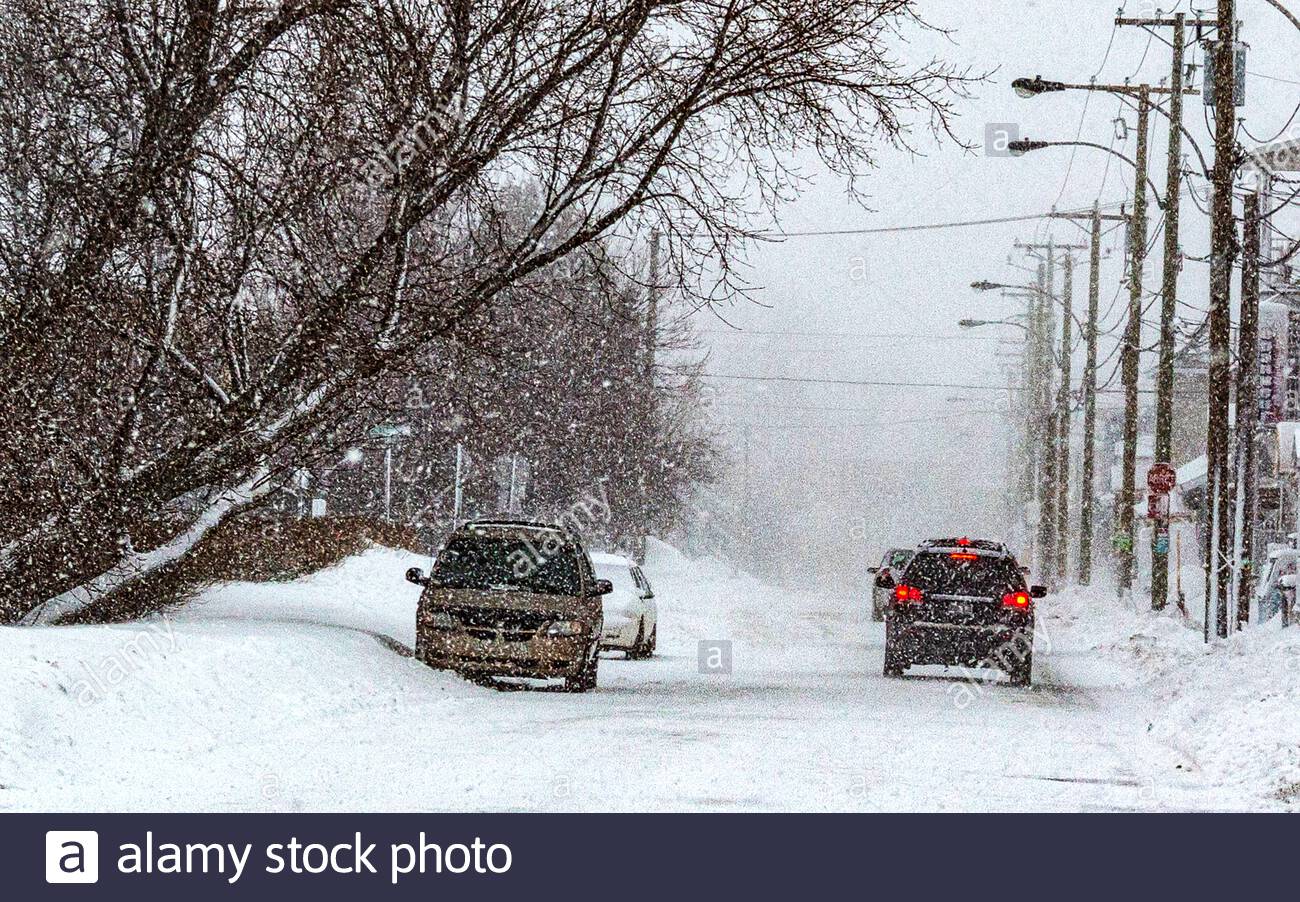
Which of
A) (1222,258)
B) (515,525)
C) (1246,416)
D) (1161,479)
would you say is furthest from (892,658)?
(1161,479)

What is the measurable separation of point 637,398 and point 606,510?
418 cm

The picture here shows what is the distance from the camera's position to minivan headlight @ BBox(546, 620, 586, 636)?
Answer: 18984mm

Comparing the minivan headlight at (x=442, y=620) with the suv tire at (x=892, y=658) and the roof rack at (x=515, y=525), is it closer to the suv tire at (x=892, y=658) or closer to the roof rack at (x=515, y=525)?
the roof rack at (x=515, y=525)

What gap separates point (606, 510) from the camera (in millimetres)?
55969

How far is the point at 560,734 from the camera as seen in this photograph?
1416 cm

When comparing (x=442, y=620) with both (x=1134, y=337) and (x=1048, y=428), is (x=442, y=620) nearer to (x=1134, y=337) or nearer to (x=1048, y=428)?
(x=1134, y=337)

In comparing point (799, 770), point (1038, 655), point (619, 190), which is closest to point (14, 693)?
point (799, 770)

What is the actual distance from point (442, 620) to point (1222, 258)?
39.2ft

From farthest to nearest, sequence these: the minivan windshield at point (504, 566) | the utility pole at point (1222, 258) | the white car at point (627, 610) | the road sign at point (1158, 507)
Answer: the road sign at point (1158, 507), the white car at point (627, 610), the utility pole at point (1222, 258), the minivan windshield at point (504, 566)

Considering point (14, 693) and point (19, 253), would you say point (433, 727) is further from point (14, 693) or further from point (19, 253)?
point (19, 253)

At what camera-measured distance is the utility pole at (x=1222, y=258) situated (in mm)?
24516

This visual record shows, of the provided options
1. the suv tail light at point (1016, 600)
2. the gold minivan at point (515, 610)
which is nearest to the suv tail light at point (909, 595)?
the suv tail light at point (1016, 600)

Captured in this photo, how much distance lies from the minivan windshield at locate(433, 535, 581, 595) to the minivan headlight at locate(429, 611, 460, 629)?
1.10 ft

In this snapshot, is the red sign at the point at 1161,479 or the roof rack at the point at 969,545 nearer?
the roof rack at the point at 969,545
